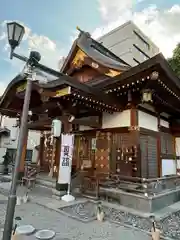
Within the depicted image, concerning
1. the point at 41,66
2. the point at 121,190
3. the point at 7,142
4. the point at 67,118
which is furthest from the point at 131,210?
the point at 7,142

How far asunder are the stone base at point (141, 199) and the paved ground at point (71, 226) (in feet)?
5.39

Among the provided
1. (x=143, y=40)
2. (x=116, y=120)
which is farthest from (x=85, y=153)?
(x=143, y=40)

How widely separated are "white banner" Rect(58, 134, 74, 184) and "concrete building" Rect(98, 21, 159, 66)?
88.5 feet

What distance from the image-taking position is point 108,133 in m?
8.21

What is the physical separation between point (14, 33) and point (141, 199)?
216 inches

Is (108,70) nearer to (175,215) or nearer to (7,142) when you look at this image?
(175,215)

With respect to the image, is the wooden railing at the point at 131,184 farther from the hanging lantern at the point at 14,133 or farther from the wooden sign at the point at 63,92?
the hanging lantern at the point at 14,133

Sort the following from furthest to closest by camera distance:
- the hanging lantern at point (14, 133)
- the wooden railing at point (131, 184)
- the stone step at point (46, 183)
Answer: the hanging lantern at point (14, 133) → the stone step at point (46, 183) → the wooden railing at point (131, 184)

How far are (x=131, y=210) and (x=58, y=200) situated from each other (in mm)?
2419

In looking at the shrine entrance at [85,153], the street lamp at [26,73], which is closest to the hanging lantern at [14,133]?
the shrine entrance at [85,153]

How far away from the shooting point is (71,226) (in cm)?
425

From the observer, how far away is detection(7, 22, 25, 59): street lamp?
3.29m

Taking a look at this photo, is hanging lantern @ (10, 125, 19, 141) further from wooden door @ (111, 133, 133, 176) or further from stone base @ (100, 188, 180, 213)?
stone base @ (100, 188, 180, 213)

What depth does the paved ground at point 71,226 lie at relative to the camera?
3.81 m
